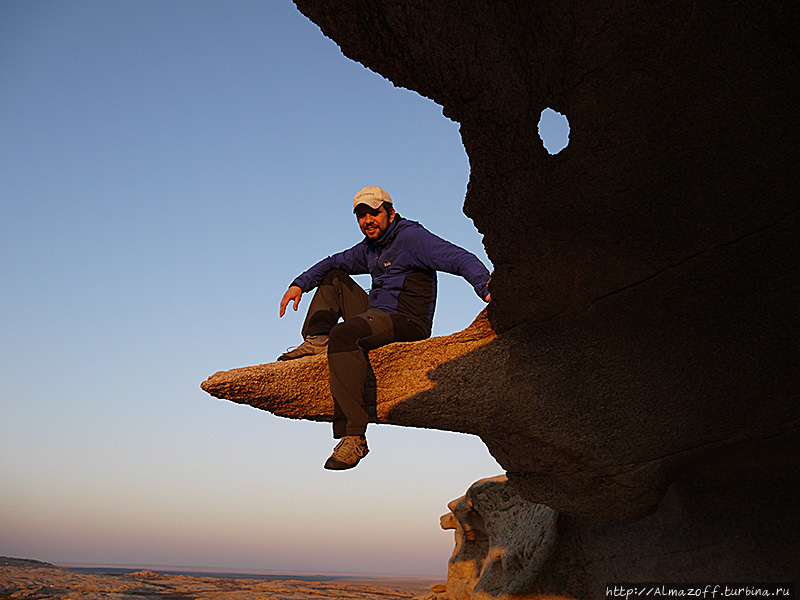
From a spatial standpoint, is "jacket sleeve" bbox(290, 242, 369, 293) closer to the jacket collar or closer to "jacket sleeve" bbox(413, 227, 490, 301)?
the jacket collar

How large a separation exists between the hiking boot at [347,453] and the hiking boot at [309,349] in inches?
31.2

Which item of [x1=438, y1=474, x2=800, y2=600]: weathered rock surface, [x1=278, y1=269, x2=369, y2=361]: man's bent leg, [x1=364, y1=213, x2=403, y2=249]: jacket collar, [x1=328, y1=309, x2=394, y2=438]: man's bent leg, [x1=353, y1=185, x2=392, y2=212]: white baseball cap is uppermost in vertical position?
[x1=353, y1=185, x2=392, y2=212]: white baseball cap

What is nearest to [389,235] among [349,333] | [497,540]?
[349,333]

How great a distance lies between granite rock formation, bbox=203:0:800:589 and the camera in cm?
265

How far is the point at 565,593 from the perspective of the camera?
6.10 metres

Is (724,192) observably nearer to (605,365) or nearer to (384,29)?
(605,365)

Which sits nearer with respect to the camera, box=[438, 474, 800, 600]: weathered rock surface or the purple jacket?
the purple jacket

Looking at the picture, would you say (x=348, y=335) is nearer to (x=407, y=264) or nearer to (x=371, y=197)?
(x=407, y=264)

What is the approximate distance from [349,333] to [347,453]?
2.90 ft

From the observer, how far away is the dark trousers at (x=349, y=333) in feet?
13.9

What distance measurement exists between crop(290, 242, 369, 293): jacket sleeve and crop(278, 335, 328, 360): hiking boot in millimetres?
468

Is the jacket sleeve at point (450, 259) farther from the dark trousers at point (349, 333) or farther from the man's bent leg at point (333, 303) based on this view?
the man's bent leg at point (333, 303)

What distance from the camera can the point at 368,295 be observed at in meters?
4.80

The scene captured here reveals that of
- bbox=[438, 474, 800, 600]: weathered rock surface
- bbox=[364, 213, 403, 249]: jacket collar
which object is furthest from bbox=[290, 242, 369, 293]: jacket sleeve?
bbox=[438, 474, 800, 600]: weathered rock surface
